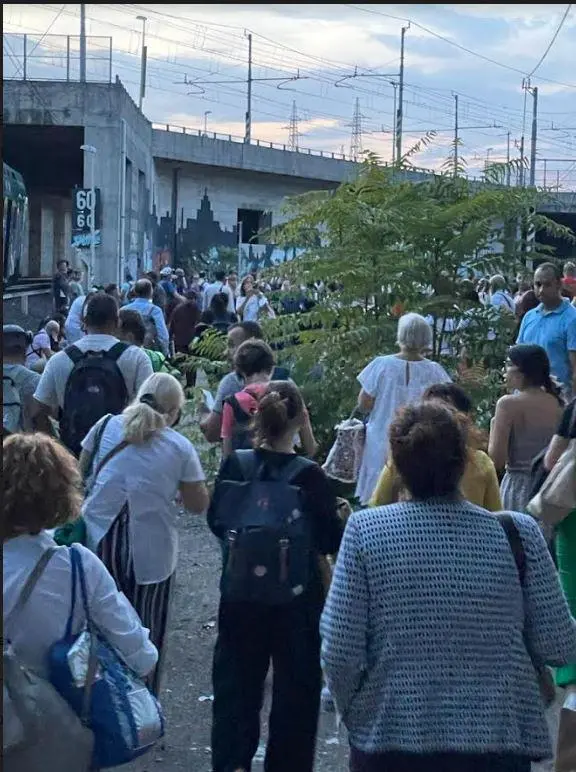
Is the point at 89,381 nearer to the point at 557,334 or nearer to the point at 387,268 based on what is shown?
the point at 387,268

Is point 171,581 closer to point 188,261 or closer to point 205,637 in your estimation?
point 205,637

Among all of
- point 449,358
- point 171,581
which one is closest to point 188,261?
point 449,358

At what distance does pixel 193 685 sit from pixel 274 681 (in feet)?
6.28

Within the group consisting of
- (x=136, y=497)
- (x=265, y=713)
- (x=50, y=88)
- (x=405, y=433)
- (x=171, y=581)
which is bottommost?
(x=265, y=713)

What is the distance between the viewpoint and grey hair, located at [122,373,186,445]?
5.52 metres

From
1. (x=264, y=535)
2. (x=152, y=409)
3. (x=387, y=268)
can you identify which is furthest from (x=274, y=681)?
(x=387, y=268)

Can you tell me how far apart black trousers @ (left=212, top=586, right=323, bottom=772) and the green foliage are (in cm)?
393

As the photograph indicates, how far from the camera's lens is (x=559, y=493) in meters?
5.36

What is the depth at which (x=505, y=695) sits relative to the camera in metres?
3.49

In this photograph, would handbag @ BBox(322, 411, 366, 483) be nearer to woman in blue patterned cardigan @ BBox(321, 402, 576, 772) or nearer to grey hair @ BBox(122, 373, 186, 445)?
grey hair @ BBox(122, 373, 186, 445)

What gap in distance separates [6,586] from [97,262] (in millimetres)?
28184

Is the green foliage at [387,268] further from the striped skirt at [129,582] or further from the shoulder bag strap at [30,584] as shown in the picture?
the shoulder bag strap at [30,584]

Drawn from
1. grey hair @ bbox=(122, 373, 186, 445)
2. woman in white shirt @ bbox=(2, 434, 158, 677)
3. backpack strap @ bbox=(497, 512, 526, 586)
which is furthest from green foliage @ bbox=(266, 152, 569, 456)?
backpack strap @ bbox=(497, 512, 526, 586)

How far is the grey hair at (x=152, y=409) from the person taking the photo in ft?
18.1
